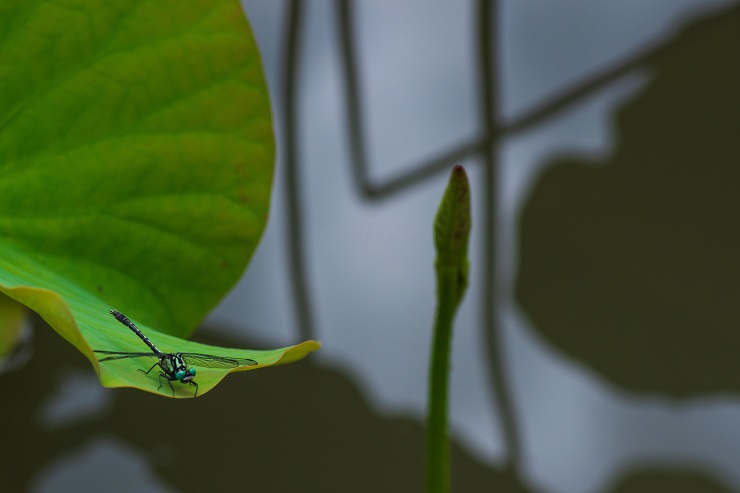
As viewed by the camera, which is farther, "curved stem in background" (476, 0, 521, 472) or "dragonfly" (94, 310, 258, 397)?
"curved stem in background" (476, 0, 521, 472)

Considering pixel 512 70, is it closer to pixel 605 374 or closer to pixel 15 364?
pixel 605 374

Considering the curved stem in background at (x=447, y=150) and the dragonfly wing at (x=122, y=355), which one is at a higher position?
the curved stem in background at (x=447, y=150)

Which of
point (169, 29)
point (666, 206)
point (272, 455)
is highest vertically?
point (169, 29)

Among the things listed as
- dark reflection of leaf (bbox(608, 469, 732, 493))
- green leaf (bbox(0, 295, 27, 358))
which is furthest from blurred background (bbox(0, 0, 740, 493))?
green leaf (bbox(0, 295, 27, 358))

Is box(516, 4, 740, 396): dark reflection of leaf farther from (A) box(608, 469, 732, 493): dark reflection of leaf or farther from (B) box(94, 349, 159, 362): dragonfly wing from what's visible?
(B) box(94, 349, 159, 362): dragonfly wing

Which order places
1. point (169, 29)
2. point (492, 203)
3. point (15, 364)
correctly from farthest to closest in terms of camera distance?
Answer: point (492, 203) → point (15, 364) → point (169, 29)

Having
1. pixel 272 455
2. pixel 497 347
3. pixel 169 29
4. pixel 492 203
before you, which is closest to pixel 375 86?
pixel 492 203

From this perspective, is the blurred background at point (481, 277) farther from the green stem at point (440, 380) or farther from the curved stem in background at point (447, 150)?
the green stem at point (440, 380)

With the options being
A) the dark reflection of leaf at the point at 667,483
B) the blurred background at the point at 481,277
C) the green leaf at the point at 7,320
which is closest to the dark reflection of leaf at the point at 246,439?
the blurred background at the point at 481,277
